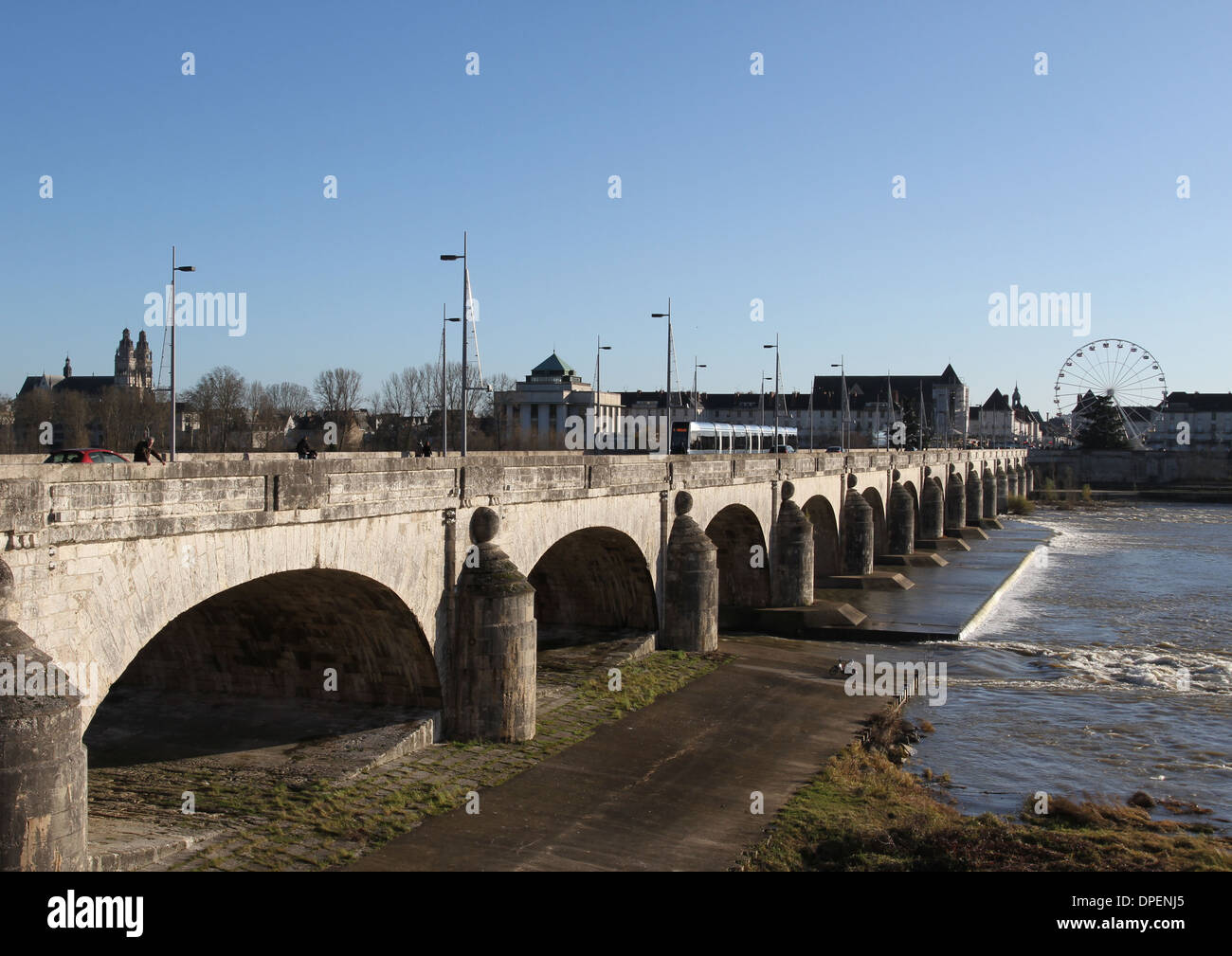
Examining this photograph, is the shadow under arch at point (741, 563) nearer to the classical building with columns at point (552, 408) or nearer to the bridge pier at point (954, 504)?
the bridge pier at point (954, 504)

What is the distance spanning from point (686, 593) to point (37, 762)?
68.0 ft

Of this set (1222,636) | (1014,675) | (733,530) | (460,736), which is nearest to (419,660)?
(460,736)

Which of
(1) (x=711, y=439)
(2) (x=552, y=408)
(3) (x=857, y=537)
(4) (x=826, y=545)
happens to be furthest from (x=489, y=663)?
(2) (x=552, y=408)

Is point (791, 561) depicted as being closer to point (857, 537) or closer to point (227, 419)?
point (857, 537)

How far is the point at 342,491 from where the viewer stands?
54.2ft

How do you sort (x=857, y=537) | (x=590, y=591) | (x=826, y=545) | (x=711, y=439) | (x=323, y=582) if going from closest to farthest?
→ (x=323, y=582) → (x=590, y=591) → (x=857, y=537) → (x=826, y=545) → (x=711, y=439)

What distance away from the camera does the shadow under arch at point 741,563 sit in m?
38.3

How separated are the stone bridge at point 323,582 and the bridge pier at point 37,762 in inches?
0.7

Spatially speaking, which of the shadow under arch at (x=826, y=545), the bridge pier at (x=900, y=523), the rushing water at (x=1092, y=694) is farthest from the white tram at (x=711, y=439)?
the rushing water at (x=1092, y=694)

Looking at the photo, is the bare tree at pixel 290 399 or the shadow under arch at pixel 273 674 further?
the bare tree at pixel 290 399

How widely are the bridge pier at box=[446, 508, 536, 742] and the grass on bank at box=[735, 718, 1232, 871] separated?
4.95 m

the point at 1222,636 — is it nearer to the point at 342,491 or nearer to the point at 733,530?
the point at 733,530

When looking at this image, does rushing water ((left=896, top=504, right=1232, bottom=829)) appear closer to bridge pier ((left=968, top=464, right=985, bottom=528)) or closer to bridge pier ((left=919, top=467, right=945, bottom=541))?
bridge pier ((left=919, top=467, right=945, bottom=541))

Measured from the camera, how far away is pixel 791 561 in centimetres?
3903
